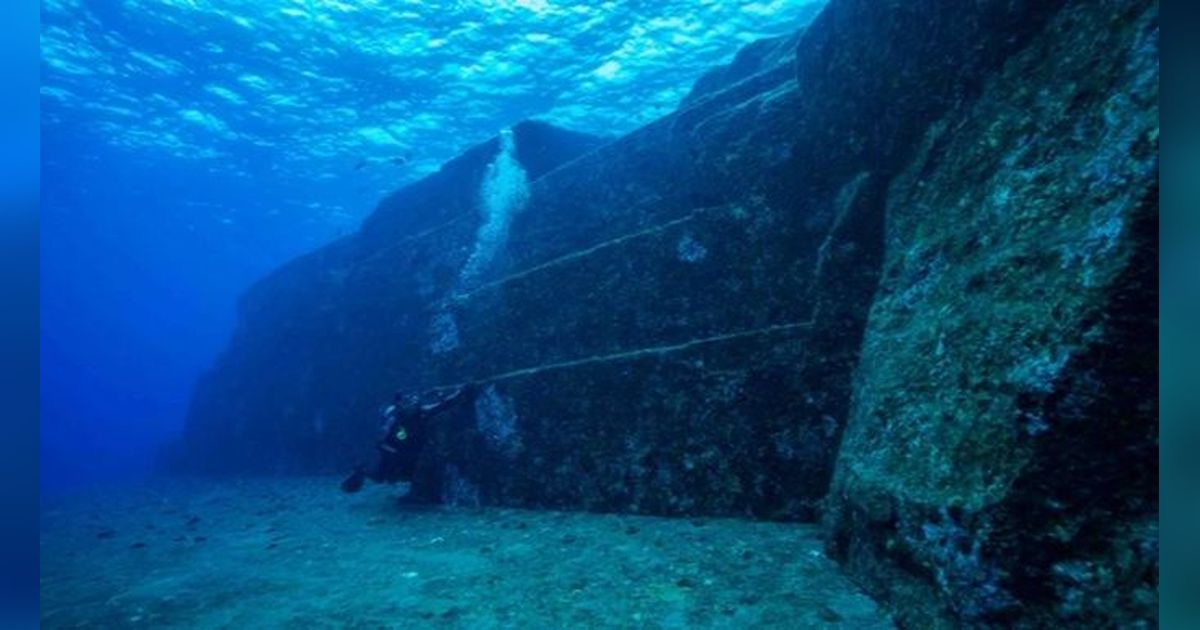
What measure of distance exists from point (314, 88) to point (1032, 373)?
25.6 m

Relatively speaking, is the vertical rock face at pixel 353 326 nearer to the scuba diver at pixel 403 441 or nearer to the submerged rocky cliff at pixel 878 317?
the submerged rocky cliff at pixel 878 317

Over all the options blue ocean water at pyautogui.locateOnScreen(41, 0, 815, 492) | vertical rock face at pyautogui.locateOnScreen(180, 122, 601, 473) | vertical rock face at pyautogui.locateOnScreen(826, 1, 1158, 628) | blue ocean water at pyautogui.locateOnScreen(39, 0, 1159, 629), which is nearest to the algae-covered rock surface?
blue ocean water at pyautogui.locateOnScreen(39, 0, 1159, 629)

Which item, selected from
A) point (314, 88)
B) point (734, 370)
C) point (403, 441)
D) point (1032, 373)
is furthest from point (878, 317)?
point (314, 88)

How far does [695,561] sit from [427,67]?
2140cm

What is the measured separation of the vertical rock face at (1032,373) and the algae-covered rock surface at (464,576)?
73cm

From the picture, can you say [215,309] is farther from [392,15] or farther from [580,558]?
[580,558]

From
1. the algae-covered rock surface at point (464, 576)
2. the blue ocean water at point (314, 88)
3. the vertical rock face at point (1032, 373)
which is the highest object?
the blue ocean water at point (314, 88)

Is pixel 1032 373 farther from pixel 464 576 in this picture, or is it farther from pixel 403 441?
pixel 403 441

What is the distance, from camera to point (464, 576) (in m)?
5.51

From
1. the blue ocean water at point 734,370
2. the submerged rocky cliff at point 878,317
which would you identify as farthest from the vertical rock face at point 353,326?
the submerged rocky cliff at point 878,317

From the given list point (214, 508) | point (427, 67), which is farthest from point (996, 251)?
point (427, 67)

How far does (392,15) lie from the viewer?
18.8m

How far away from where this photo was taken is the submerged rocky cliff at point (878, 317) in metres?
3.02

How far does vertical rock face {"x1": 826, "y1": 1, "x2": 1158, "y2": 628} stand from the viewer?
2.88 metres
